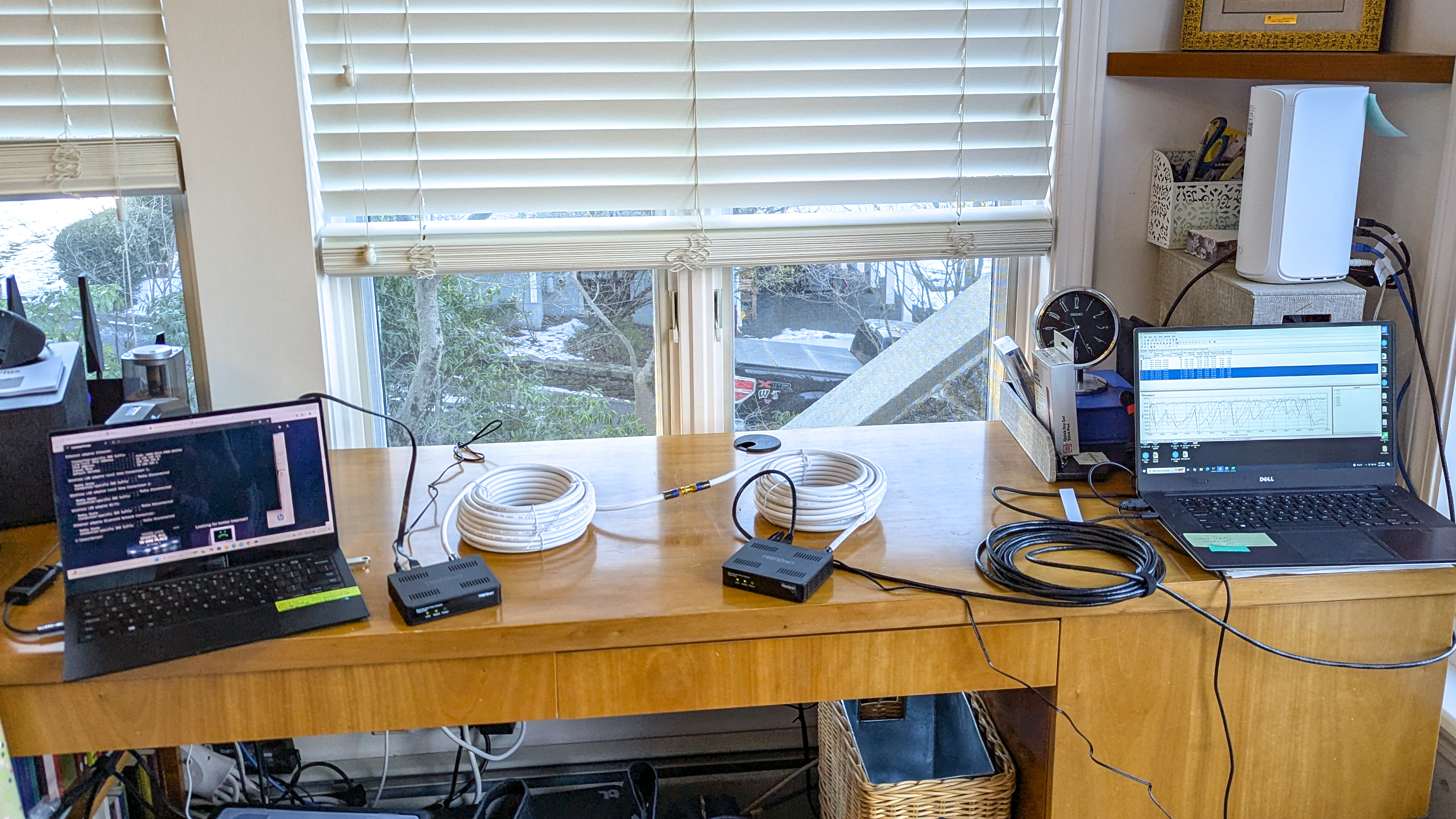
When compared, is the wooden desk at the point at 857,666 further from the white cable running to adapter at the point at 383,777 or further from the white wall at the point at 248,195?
the white cable running to adapter at the point at 383,777

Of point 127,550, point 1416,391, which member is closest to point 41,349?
point 127,550

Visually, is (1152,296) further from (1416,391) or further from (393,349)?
(393,349)

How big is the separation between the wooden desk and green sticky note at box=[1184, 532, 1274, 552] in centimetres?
4

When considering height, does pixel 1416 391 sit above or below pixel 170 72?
below

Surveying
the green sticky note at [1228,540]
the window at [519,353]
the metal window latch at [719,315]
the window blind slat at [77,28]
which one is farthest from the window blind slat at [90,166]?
the green sticky note at [1228,540]

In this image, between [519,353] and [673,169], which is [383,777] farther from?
[673,169]

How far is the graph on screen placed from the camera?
170cm

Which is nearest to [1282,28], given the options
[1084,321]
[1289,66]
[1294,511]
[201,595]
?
[1289,66]

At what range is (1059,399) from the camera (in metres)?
1.81

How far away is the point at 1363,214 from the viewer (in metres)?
2.04

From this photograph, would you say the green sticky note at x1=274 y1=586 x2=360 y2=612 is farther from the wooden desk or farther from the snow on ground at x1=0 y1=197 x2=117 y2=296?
the snow on ground at x1=0 y1=197 x2=117 y2=296

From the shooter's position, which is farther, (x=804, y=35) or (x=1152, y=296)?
(x=1152, y=296)

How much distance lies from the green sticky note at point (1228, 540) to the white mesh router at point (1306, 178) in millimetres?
525

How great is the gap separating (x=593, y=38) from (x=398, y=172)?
17.4 inches
